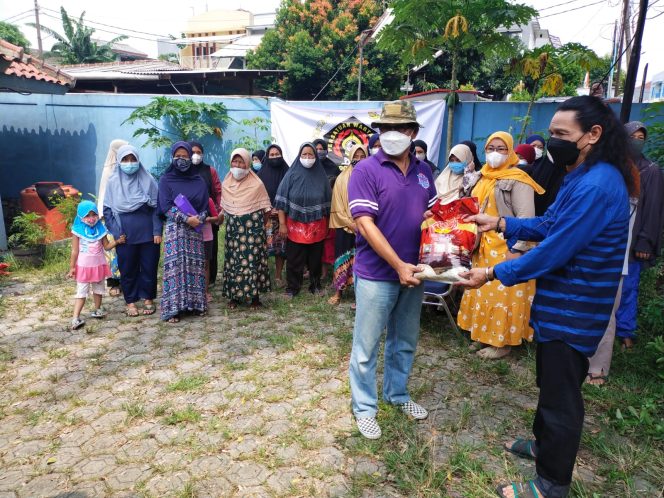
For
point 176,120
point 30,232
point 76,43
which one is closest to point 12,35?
point 76,43

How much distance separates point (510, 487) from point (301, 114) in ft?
23.3

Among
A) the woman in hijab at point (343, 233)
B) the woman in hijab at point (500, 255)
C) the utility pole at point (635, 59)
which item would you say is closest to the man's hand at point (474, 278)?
the woman in hijab at point (500, 255)

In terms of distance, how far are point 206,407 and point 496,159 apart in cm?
282

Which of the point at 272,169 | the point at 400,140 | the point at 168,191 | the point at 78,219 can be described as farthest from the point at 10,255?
the point at 400,140

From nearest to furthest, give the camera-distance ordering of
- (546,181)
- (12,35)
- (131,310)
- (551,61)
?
(546,181) → (131,310) → (551,61) → (12,35)

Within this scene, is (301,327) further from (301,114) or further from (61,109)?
(61,109)

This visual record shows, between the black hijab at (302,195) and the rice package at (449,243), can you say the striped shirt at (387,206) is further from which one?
the black hijab at (302,195)

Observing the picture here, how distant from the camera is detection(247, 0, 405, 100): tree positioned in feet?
65.7

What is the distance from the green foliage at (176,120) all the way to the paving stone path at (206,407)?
16.4 ft

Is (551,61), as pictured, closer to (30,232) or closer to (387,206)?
(387,206)

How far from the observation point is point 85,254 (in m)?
4.57

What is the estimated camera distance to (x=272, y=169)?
20.4ft

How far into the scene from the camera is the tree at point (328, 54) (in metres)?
20.0

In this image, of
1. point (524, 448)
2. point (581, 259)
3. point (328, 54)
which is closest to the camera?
point (581, 259)
